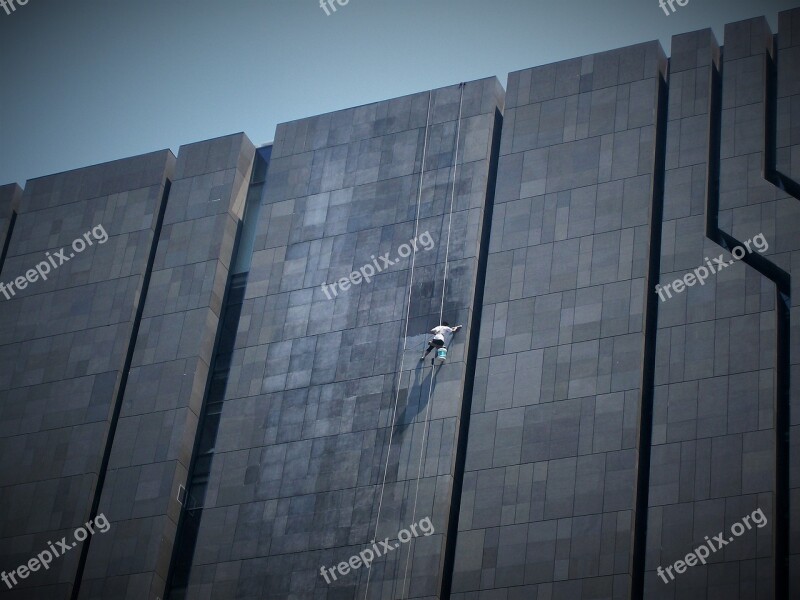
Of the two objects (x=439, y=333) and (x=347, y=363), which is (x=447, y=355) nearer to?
(x=439, y=333)

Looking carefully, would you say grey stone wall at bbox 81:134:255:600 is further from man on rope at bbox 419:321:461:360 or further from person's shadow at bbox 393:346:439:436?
man on rope at bbox 419:321:461:360

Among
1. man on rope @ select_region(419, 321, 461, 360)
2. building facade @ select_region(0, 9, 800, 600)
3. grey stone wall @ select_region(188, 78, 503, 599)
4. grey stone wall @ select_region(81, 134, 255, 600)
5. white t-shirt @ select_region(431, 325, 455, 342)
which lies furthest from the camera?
grey stone wall @ select_region(81, 134, 255, 600)

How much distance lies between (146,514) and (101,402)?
27.7 feet

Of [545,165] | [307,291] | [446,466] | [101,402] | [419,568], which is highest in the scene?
[545,165]

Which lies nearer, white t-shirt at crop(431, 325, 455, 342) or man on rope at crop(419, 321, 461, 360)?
man on rope at crop(419, 321, 461, 360)

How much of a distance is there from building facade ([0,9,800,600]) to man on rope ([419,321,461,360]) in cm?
75

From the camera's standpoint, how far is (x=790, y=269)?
238 feet

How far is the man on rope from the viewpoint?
249 ft

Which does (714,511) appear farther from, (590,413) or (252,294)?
(252,294)

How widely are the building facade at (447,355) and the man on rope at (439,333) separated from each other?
0.75 m

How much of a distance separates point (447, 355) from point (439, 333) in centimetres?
150

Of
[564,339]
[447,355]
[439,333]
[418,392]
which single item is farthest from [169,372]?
[564,339]

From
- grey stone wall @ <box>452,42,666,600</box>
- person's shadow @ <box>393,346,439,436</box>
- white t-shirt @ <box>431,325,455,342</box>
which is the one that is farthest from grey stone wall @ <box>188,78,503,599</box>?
grey stone wall @ <box>452,42,666,600</box>

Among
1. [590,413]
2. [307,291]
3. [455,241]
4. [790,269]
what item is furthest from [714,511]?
[307,291]
